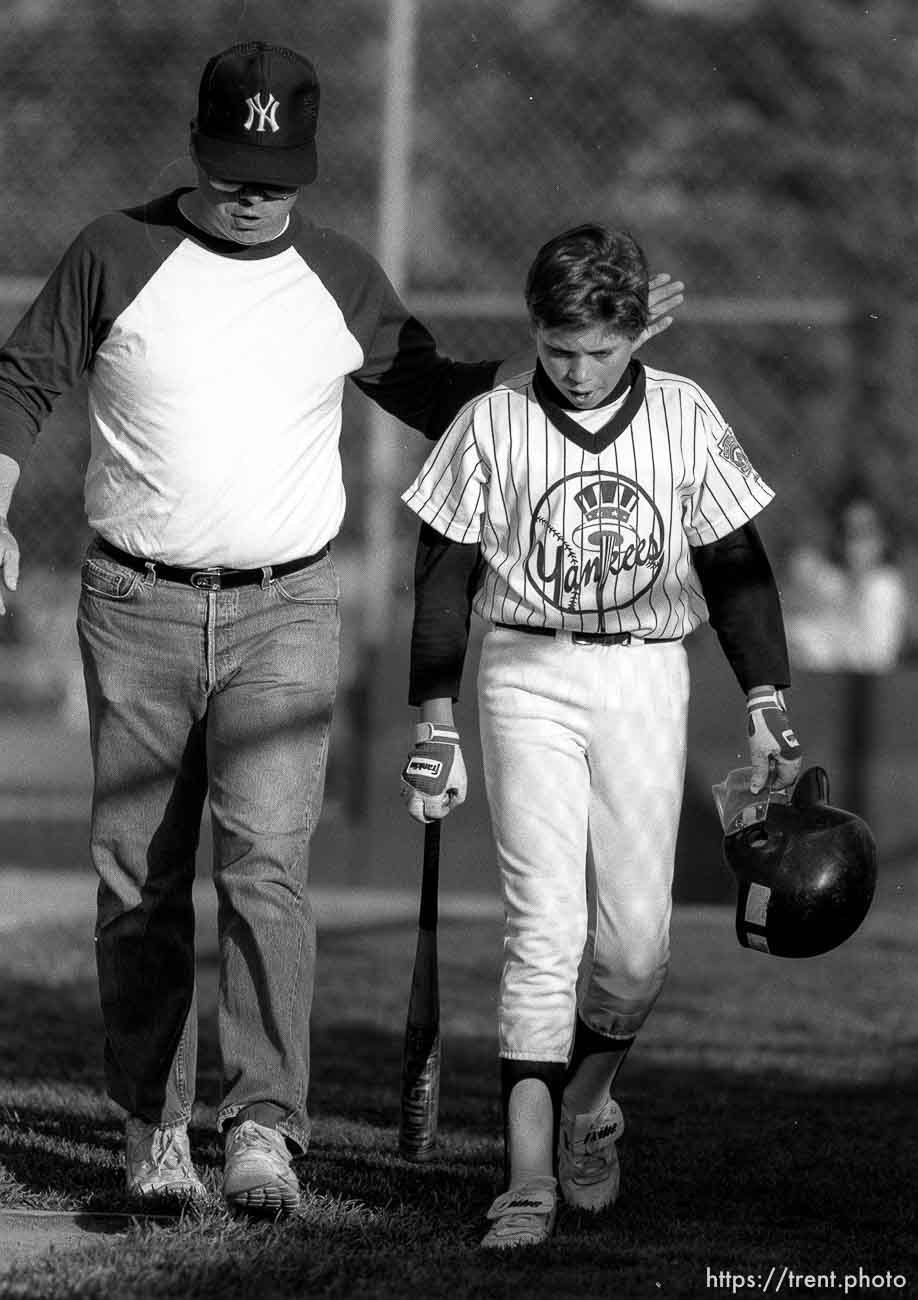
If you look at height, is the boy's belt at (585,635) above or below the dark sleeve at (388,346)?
below

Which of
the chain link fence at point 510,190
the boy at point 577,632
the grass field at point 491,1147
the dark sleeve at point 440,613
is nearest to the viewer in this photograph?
the grass field at point 491,1147

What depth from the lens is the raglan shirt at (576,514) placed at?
3965 millimetres

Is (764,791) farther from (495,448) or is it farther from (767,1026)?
(767,1026)

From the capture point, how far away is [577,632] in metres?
4.05

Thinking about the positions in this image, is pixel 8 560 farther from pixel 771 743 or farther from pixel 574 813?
pixel 771 743

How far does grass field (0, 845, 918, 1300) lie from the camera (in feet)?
11.6

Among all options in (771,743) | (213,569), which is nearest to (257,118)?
(213,569)

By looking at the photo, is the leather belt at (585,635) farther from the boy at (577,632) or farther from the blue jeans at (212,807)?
the blue jeans at (212,807)

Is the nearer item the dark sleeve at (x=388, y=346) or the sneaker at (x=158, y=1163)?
the sneaker at (x=158, y=1163)

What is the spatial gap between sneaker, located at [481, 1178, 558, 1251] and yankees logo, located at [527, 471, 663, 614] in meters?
1.11

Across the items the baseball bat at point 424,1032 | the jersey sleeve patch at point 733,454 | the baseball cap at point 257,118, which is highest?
the baseball cap at point 257,118

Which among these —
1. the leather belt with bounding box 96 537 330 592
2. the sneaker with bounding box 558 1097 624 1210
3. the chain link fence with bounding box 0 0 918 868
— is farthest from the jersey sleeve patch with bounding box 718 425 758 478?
the chain link fence with bounding box 0 0 918 868

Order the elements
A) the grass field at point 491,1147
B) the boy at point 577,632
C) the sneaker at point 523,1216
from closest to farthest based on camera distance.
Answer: the grass field at point 491,1147, the sneaker at point 523,1216, the boy at point 577,632

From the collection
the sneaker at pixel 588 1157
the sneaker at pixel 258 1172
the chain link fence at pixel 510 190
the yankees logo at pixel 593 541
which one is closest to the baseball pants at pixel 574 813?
the yankees logo at pixel 593 541
